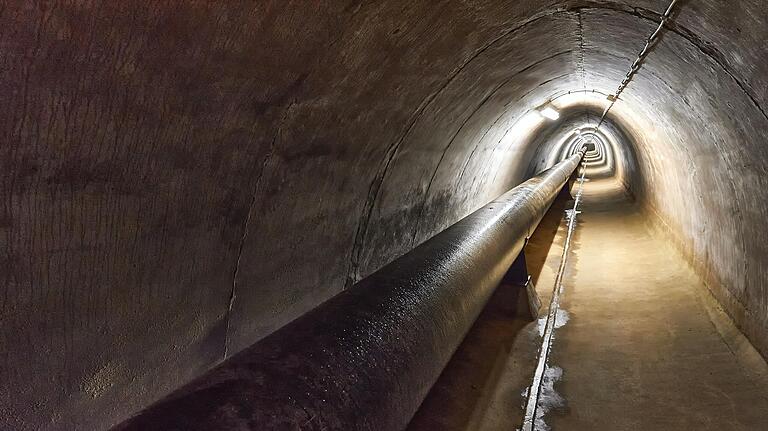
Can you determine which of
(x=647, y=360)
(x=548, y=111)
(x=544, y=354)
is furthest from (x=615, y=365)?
(x=548, y=111)

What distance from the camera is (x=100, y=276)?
92.5 inches

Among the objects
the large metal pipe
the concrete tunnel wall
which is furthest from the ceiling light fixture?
the large metal pipe

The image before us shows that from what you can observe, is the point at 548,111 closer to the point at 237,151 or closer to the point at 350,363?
the point at 237,151

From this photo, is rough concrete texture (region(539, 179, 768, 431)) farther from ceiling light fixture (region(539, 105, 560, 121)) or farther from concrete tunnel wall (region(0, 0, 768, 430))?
ceiling light fixture (region(539, 105, 560, 121))

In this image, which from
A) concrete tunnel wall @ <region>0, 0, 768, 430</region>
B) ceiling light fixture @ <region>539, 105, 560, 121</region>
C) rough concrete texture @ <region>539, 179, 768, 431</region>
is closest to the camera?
concrete tunnel wall @ <region>0, 0, 768, 430</region>

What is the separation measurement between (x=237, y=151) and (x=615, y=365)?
3705 mm

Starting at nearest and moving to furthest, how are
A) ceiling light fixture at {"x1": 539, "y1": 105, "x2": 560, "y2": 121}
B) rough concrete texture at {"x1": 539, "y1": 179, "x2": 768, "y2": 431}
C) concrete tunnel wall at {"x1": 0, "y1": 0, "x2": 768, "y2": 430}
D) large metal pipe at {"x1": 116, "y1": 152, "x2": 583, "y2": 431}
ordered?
large metal pipe at {"x1": 116, "y1": 152, "x2": 583, "y2": 431}
concrete tunnel wall at {"x1": 0, "y1": 0, "x2": 768, "y2": 430}
rough concrete texture at {"x1": 539, "y1": 179, "x2": 768, "y2": 431}
ceiling light fixture at {"x1": 539, "y1": 105, "x2": 560, "y2": 121}

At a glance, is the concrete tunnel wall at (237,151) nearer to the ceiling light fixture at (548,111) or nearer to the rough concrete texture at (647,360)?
the rough concrete texture at (647,360)

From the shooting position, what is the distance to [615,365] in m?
4.76

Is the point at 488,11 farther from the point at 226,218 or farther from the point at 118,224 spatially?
the point at 118,224

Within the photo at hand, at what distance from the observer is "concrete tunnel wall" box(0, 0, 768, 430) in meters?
1.95

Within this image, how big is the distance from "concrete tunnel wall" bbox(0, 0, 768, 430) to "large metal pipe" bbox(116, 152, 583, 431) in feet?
3.32

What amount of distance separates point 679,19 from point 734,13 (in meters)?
0.75

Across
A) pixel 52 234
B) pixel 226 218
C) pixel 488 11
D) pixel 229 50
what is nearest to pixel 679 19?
pixel 488 11
